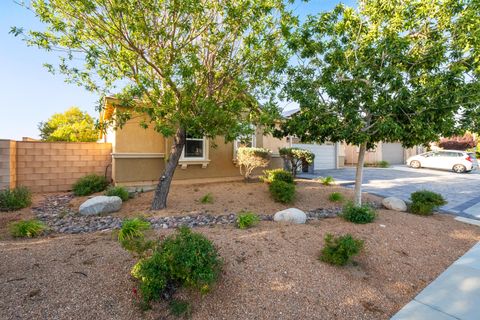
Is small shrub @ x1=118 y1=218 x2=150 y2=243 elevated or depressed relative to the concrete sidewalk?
elevated

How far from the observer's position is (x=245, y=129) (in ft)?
19.6

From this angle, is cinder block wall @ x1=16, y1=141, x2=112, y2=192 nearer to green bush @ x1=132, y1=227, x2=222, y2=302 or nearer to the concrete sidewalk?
green bush @ x1=132, y1=227, x2=222, y2=302

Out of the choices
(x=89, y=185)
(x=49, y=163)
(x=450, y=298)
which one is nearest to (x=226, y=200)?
(x=89, y=185)

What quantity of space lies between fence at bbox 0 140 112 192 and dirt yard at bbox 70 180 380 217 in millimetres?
1958

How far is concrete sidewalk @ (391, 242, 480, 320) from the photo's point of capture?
272 centimetres

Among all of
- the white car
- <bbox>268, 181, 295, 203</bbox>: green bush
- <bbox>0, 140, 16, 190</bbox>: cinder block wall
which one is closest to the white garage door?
the white car

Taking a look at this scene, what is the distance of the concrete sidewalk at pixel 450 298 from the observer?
272cm

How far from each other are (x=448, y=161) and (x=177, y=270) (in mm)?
22766

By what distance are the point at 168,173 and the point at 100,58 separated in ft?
10.9

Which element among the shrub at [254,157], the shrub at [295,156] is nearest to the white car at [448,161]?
the shrub at [295,156]

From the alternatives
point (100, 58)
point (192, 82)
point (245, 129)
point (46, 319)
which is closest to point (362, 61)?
point (245, 129)

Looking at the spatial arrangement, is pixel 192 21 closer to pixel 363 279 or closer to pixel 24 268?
pixel 24 268

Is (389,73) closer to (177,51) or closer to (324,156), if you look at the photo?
(177,51)

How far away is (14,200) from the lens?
6375 mm
